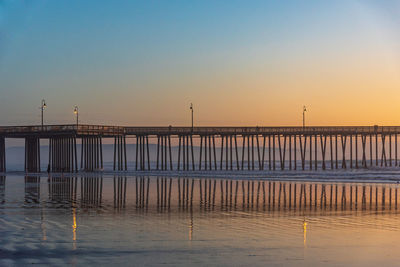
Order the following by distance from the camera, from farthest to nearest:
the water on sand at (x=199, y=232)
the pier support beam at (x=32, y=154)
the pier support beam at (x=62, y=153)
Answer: the pier support beam at (x=32, y=154) → the pier support beam at (x=62, y=153) → the water on sand at (x=199, y=232)

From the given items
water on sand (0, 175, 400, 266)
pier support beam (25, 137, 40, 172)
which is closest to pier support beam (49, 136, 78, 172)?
pier support beam (25, 137, 40, 172)

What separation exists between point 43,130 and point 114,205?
1553 inches

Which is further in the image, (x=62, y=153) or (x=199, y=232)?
(x=62, y=153)

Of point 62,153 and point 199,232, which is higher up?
point 199,232

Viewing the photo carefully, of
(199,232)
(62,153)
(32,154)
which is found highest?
(199,232)

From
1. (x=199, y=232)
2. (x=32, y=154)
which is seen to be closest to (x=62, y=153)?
(x=32, y=154)

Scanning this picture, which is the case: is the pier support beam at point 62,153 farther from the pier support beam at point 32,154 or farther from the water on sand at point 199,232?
the water on sand at point 199,232

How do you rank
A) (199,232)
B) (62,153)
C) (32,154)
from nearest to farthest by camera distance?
(199,232)
(62,153)
(32,154)

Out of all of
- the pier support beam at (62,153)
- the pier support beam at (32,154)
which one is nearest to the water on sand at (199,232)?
the pier support beam at (62,153)

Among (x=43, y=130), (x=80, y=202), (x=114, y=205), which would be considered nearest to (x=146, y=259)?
(x=114, y=205)

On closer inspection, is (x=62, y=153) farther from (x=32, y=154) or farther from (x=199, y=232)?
(x=199, y=232)

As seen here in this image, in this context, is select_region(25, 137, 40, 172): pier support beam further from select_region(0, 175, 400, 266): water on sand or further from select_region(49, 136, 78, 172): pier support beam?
select_region(0, 175, 400, 266): water on sand

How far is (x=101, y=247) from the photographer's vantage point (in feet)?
36.9

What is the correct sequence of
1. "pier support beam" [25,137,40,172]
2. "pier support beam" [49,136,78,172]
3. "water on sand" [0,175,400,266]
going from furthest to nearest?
"pier support beam" [25,137,40,172] → "pier support beam" [49,136,78,172] → "water on sand" [0,175,400,266]
